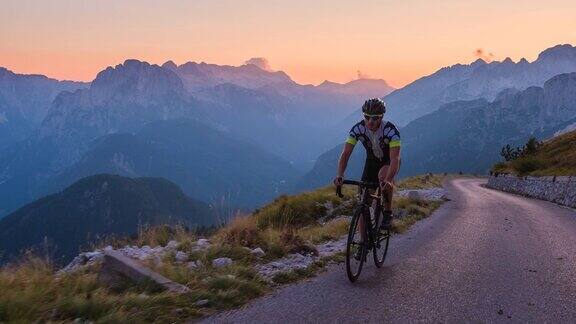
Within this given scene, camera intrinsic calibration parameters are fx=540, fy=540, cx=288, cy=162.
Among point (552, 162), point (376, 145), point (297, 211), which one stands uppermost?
point (376, 145)

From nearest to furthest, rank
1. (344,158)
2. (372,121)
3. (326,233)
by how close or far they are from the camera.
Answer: (372,121) < (344,158) < (326,233)

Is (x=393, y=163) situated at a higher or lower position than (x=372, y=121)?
lower

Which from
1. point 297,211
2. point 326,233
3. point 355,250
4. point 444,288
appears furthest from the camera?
point 297,211

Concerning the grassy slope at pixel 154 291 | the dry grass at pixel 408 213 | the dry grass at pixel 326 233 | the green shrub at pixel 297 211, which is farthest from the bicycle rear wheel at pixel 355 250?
the green shrub at pixel 297 211

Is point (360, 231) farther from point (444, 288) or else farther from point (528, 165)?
point (528, 165)

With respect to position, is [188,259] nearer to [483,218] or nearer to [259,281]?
[259,281]

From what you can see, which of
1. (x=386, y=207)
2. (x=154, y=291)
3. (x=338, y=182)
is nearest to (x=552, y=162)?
(x=386, y=207)

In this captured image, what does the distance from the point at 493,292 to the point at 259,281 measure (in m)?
3.46

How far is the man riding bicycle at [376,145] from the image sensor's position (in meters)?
8.36

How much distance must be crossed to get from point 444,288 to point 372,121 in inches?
108

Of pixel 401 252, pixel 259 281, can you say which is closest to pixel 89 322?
pixel 259 281

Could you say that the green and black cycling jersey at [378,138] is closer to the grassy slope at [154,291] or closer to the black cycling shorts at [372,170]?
the black cycling shorts at [372,170]

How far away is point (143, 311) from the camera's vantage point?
20.0ft

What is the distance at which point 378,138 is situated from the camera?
28.5ft
